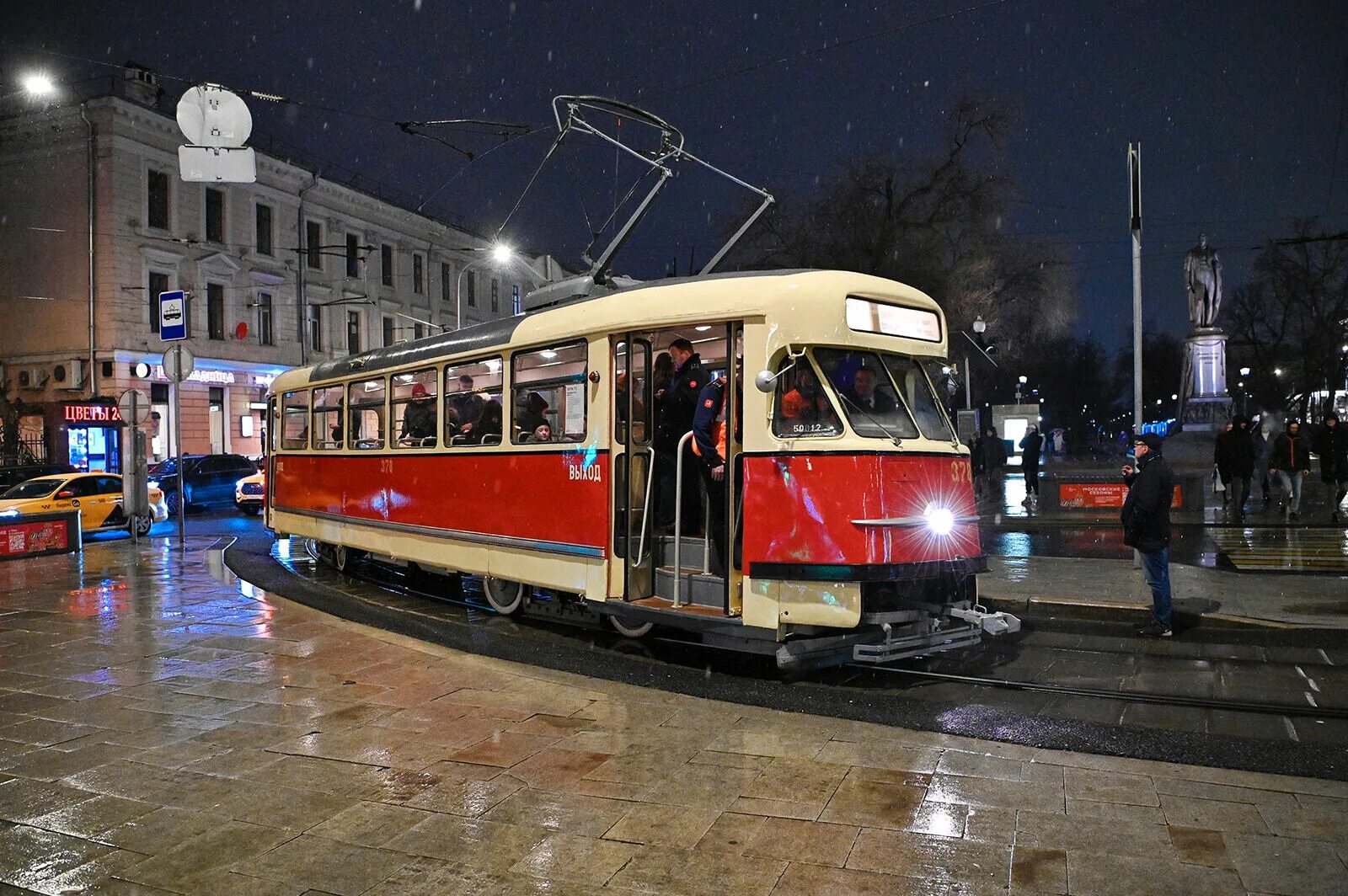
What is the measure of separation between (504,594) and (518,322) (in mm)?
2918

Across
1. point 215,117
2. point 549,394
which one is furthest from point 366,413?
point 549,394

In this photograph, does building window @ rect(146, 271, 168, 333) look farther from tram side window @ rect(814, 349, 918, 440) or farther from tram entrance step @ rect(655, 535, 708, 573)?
tram side window @ rect(814, 349, 918, 440)

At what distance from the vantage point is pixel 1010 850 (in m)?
4.16

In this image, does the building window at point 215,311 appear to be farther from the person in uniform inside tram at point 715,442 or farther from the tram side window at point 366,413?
the person in uniform inside tram at point 715,442

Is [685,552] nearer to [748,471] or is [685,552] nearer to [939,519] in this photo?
[748,471]

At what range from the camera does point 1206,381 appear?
103 feet

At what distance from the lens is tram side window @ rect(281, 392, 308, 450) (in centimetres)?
1463

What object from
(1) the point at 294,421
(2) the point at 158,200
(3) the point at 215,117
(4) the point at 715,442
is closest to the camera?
(4) the point at 715,442

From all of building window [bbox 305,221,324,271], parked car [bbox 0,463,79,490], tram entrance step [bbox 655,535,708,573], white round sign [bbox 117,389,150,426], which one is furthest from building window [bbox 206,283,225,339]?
tram entrance step [bbox 655,535,708,573]

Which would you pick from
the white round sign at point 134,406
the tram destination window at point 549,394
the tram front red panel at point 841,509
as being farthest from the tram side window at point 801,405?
the white round sign at point 134,406

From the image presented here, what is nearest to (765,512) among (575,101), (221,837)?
(221,837)

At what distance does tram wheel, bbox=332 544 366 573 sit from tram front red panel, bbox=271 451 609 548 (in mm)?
659

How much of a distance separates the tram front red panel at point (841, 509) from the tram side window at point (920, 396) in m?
0.37

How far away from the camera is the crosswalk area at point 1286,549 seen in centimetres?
1241
